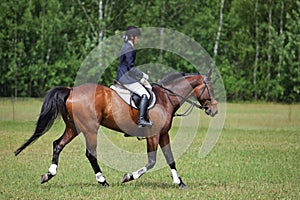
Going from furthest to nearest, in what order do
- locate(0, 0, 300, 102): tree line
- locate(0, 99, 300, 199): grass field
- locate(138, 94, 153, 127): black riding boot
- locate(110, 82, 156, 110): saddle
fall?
1. locate(0, 0, 300, 102): tree line
2. locate(110, 82, 156, 110): saddle
3. locate(138, 94, 153, 127): black riding boot
4. locate(0, 99, 300, 199): grass field

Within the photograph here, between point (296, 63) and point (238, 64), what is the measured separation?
15.8ft

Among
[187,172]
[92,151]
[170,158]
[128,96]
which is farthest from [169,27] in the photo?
[92,151]

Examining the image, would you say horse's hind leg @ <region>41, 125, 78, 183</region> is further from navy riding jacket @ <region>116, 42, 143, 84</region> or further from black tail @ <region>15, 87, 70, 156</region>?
navy riding jacket @ <region>116, 42, 143, 84</region>

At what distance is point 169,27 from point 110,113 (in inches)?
1208

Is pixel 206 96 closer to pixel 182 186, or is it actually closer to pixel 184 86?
pixel 184 86

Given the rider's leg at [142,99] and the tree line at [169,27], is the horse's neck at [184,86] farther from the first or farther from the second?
the tree line at [169,27]

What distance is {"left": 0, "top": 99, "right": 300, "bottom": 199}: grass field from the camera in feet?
33.5

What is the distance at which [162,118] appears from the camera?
11250mm

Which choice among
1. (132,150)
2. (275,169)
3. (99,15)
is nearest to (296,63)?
(99,15)

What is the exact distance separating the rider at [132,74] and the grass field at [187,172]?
4.38ft

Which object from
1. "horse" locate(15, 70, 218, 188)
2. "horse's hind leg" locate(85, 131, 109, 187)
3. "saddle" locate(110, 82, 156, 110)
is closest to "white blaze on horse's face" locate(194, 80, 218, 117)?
"horse" locate(15, 70, 218, 188)

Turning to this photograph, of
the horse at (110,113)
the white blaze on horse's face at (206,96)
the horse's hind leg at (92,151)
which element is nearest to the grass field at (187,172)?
the horse's hind leg at (92,151)

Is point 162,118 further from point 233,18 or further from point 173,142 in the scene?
point 233,18

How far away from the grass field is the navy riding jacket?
1.59 m
